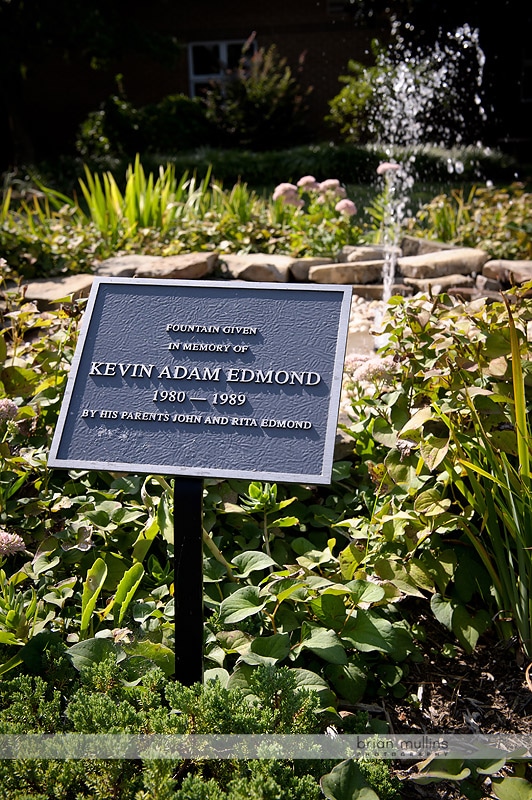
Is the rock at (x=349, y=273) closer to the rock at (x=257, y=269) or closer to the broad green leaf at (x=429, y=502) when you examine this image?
the rock at (x=257, y=269)

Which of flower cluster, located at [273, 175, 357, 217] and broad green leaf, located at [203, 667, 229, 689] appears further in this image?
flower cluster, located at [273, 175, 357, 217]

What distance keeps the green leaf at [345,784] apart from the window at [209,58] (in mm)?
17146

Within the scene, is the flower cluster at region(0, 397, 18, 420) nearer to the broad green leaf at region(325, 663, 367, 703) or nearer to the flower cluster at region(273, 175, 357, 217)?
the broad green leaf at region(325, 663, 367, 703)

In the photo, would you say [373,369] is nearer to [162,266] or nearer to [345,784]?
[345,784]

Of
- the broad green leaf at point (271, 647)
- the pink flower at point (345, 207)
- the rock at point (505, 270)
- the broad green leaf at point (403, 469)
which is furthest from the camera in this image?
the pink flower at point (345, 207)

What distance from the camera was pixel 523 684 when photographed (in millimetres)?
2189

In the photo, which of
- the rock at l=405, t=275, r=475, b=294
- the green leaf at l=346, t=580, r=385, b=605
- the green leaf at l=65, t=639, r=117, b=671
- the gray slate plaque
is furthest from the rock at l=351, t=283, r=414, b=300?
the green leaf at l=65, t=639, r=117, b=671

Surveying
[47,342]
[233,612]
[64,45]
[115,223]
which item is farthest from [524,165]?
[233,612]

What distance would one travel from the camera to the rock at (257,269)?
527 cm

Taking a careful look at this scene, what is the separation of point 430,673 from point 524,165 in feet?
46.5

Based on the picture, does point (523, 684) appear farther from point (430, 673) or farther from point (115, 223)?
point (115, 223)

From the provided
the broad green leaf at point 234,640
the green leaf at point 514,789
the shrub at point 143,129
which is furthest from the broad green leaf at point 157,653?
the shrub at point 143,129

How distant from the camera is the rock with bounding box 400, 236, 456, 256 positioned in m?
6.37

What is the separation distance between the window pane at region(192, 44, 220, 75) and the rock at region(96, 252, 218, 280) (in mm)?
13216
